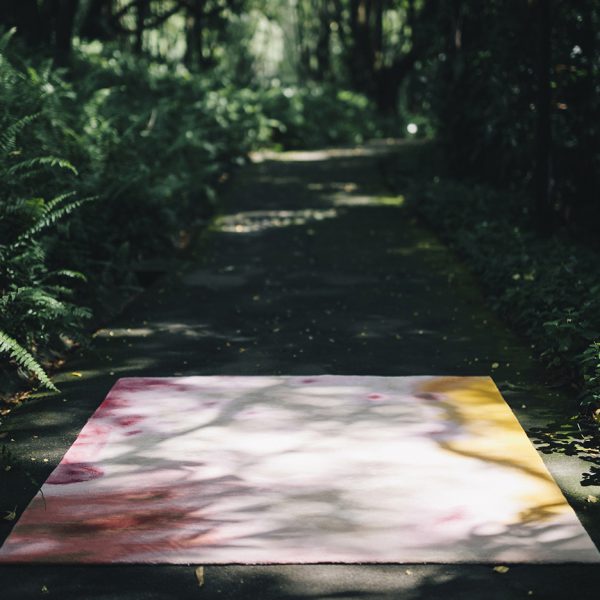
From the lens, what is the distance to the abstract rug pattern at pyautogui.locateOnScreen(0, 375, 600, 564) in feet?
14.4

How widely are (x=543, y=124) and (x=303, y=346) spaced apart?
5.29 metres

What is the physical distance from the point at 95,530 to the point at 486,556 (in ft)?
5.65

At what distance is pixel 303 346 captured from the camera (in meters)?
7.95

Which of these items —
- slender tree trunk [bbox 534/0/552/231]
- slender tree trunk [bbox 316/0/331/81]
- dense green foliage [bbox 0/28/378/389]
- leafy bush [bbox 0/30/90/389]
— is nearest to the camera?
leafy bush [bbox 0/30/90/389]

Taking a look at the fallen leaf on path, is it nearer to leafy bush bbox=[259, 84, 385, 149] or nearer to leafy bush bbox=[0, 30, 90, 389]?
leafy bush bbox=[0, 30, 90, 389]

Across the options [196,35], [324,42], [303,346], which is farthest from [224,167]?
[324,42]

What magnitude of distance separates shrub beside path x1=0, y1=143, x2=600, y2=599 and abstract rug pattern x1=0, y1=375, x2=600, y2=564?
0.45ft

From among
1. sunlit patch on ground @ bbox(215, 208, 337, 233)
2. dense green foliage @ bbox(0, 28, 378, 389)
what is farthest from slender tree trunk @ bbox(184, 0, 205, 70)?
sunlit patch on ground @ bbox(215, 208, 337, 233)

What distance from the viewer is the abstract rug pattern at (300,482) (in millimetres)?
4395

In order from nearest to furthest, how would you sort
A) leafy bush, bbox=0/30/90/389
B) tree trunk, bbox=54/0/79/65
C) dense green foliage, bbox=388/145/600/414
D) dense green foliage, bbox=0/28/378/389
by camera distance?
leafy bush, bbox=0/30/90/389 → dense green foliage, bbox=388/145/600/414 → dense green foliage, bbox=0/28/378/389 → tree trunk, bbox=54/0/79/65

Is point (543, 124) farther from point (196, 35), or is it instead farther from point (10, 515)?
point (196, 35)

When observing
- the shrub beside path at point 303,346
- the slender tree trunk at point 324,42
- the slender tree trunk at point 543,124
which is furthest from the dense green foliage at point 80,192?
Result: the slender tree trunk at point 324,42

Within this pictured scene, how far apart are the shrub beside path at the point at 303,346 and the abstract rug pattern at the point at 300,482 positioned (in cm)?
14

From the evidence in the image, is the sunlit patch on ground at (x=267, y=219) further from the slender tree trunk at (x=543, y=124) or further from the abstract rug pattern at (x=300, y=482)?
the abstract rug pattern at (x=300, y=482)
